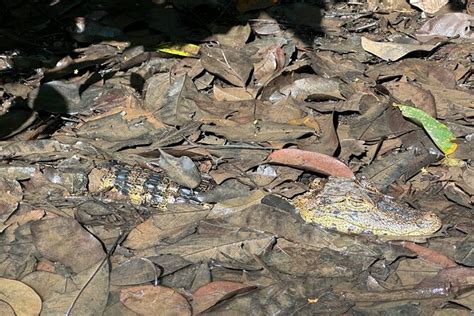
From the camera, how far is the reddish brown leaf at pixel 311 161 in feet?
11.7

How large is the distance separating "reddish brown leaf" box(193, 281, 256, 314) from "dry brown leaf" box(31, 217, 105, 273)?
429 millimetres


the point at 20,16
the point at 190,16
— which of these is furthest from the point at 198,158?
the point at 20,16

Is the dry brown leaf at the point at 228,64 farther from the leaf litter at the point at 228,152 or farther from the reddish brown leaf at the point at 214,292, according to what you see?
the reddish brown leaf at the point at 214,292

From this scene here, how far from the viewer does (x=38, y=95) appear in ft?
13.5

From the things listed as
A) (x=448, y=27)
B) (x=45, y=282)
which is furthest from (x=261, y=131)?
(x=448, y=27)

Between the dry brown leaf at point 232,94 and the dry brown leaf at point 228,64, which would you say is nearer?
the dry brown leaf at point 232,94

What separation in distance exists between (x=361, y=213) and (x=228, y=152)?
70cm

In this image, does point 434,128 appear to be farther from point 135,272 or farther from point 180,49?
point 135,272

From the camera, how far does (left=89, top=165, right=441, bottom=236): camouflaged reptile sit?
130 inches

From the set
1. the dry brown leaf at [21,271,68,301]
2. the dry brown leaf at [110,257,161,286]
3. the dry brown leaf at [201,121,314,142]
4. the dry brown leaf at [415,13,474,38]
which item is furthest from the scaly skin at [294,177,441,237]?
the dry brown leaf at [415,13,474,38]

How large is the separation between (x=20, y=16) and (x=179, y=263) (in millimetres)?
2429

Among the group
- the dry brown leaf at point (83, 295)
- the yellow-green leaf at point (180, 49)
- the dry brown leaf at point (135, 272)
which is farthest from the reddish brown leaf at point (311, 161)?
the yellow-green leaf at point (180, 49)

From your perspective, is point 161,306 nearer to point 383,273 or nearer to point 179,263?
point 179,263

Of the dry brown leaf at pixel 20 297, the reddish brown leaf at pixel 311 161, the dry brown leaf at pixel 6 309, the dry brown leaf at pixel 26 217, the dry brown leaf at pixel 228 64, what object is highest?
the dry brown leaf at pixel 6 309
